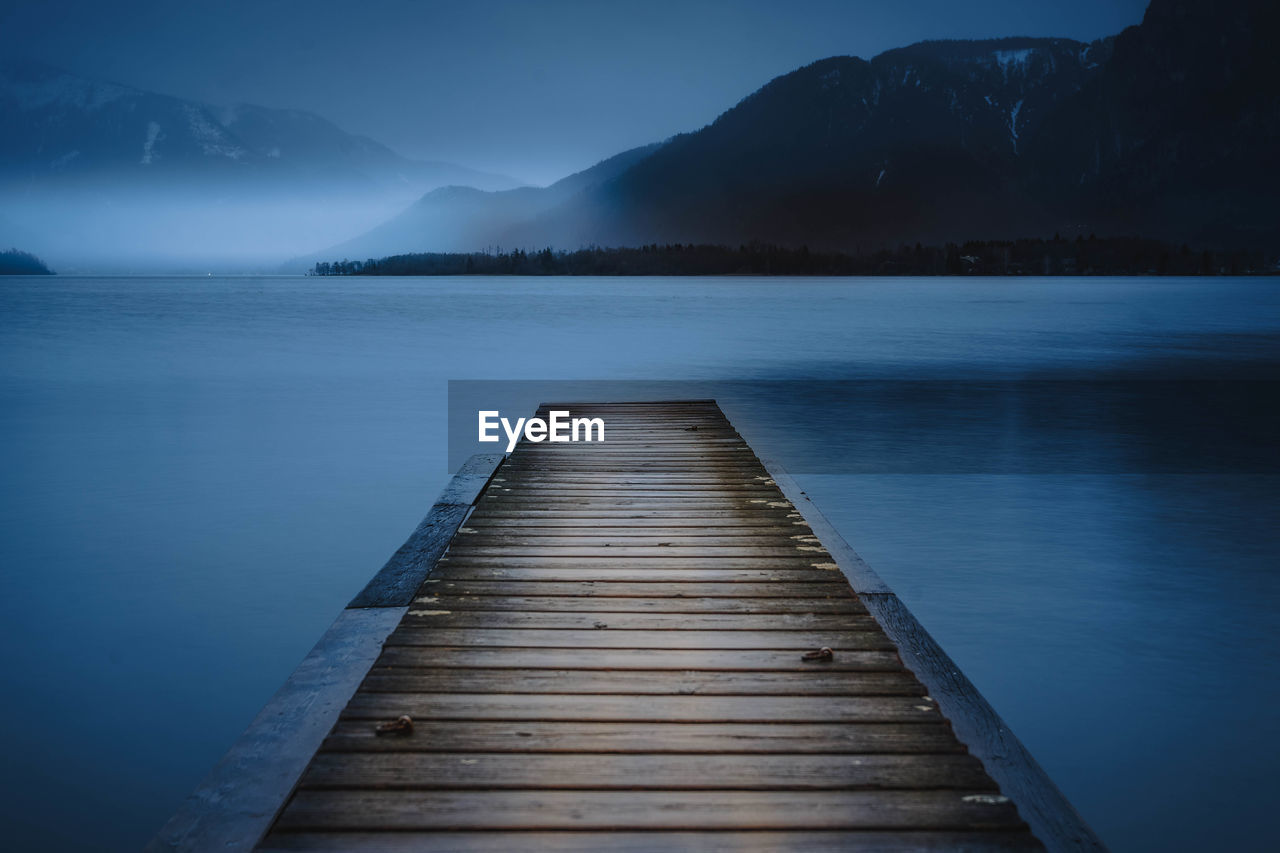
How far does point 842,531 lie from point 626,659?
197 inches

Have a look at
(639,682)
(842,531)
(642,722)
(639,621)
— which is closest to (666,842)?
(642,722)

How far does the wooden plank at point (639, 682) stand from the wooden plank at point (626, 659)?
Result: 0.17ft

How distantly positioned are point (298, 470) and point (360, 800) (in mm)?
9369

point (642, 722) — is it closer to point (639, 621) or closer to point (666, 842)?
point (666, 842)

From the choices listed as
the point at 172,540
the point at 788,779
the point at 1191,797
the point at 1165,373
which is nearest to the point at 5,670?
the point at 172,540

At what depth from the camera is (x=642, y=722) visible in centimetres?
309

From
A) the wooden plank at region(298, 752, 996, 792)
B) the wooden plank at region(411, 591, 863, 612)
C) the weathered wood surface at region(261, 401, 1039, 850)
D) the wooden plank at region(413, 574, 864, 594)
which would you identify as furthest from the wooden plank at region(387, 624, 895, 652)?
the wooden plank at region(298, 752, 996, 792)

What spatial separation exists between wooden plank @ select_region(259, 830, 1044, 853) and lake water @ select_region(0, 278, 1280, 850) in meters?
1.69

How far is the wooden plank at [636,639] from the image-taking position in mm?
3770

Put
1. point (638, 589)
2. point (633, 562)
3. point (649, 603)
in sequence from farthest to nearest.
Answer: point (633, 562) → point (638, 589) → point (649, 603)

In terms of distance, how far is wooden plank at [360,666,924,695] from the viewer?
3336mm

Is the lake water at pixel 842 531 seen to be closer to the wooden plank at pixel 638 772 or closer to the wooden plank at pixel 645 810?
the wooden plank at pixel 638 772

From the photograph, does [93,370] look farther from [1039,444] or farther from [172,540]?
[1039,444]

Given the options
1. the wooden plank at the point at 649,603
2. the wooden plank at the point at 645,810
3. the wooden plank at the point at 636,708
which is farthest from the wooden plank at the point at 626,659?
the wooden plank at the point at 645,810
